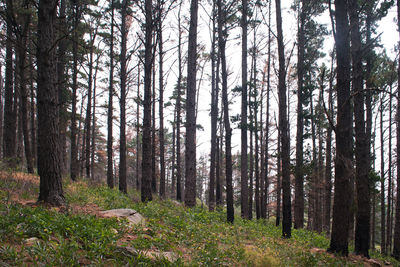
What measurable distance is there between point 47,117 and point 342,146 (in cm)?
754

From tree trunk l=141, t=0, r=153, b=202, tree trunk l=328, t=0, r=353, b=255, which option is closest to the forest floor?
tree trunk l=328, t=0, r=353, b=255

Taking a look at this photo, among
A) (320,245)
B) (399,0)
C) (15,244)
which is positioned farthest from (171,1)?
(320,245)

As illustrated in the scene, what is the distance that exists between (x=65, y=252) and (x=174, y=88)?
21.9 metres

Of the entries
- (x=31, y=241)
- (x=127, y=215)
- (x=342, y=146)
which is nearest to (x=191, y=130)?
(x=127, y=215)

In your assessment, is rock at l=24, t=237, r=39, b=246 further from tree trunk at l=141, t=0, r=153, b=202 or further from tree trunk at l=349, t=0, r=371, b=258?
tree trunk at l=349, t=0, r=371, b=258

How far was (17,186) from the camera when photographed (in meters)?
6.64

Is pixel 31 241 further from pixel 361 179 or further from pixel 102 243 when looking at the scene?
pixel 361 179

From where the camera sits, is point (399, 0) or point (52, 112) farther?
point (399, 0)

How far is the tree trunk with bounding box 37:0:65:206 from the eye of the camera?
18.3 ft

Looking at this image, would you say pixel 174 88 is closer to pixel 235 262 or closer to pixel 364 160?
pixel 364 160

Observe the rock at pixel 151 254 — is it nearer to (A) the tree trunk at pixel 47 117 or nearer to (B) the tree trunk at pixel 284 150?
(A) the tree trunk at pixel 47 117

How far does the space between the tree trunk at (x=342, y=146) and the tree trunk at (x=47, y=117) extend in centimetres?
702

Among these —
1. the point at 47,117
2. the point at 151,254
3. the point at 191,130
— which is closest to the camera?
the point at 151,254

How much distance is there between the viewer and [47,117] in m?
5.72
